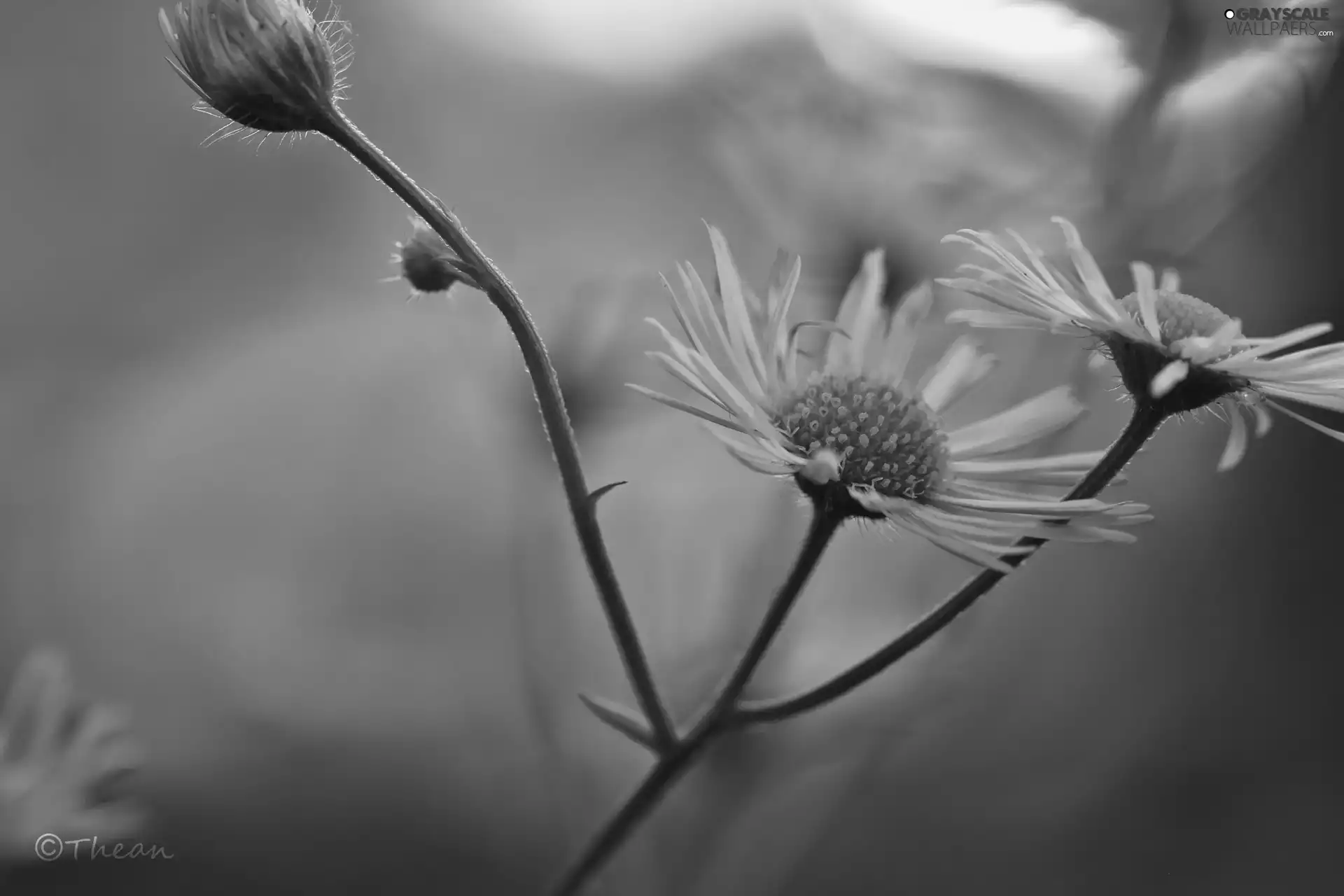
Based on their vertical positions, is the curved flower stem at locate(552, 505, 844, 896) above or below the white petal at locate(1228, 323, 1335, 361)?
below

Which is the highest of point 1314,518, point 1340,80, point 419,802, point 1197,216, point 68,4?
point 68,4

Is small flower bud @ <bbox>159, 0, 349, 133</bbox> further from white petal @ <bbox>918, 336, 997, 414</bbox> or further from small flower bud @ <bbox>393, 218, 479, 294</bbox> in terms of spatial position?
white petal @ <bbox>918, 336, 997, 414</bbox>

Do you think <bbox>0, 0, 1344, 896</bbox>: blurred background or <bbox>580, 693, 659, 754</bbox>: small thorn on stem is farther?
<bbox>0, 0, 1344, 896</bbox>: blurred background

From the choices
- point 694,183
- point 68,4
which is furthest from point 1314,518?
point 68,4

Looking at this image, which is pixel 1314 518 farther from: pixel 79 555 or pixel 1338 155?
pixel 79 555

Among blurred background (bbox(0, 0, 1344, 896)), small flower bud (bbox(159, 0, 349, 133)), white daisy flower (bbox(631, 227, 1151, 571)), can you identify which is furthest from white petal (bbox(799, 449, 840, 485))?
blurred background (bbox(0, 0, 1344, 896))

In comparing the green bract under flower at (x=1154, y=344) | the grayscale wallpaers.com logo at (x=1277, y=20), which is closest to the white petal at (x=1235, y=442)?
the green bract under flower at (x=1154, y=344)

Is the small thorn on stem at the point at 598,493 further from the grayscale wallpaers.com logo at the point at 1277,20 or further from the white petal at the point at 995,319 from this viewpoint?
the grayscale wallpaers.com logo at the point at 1277,20
